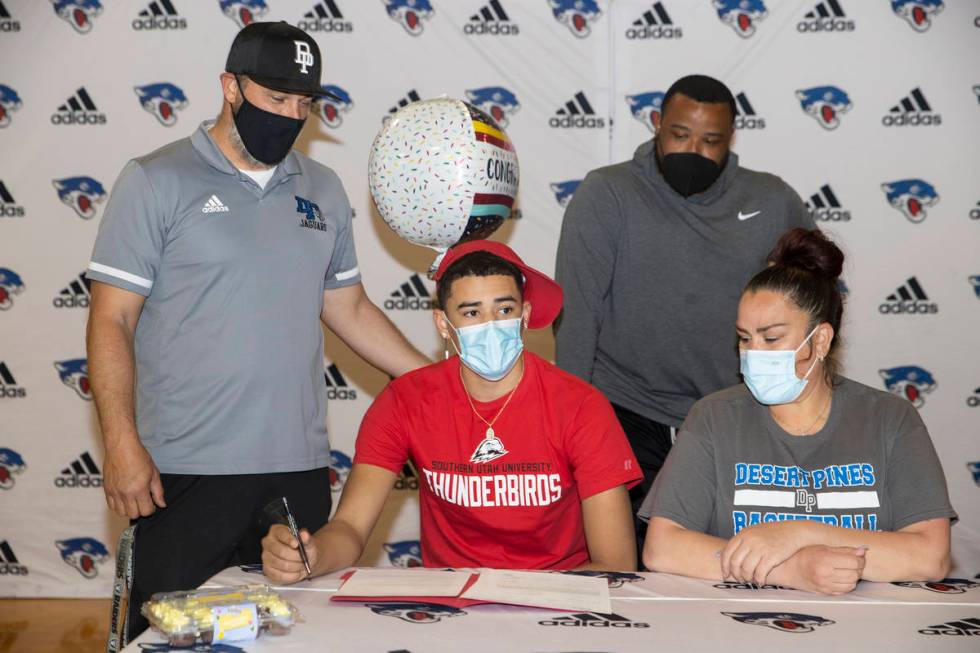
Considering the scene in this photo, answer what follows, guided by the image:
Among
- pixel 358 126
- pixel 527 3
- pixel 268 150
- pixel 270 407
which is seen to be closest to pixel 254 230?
pixel 268 150

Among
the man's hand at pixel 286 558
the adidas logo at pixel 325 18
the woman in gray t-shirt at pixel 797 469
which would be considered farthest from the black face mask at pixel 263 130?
the adidas logo at pixel 325 18

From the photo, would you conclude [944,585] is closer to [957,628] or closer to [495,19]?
[957,628]

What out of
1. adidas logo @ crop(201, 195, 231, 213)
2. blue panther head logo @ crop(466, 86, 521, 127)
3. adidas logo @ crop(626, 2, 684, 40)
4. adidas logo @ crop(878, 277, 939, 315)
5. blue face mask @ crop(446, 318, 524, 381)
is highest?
adidas logo @ crop(626, 2, 684, 40)

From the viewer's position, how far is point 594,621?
1.48 metres

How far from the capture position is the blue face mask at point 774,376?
1.96 metres

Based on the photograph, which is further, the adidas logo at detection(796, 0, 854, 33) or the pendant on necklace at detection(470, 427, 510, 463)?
the adidas logo at detection(796, 0, 854, 33)

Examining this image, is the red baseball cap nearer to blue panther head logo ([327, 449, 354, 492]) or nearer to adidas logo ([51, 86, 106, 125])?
blue panther head logo ([327, 449, 354, 492])

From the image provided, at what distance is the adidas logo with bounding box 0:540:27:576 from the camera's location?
12.9 ft

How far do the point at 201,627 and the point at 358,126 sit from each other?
8.96 ft

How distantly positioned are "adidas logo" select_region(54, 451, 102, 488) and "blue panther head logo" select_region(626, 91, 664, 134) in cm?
251

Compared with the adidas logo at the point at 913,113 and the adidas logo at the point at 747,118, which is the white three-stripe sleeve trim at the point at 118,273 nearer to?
the adidas logo at the point at 747,118

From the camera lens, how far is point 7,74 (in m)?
3.85

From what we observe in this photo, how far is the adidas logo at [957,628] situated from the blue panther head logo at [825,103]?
2581mm

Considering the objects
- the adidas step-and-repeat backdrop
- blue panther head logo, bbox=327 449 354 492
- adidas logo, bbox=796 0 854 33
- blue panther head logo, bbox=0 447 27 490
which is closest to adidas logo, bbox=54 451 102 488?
Answer: the adidas step-and-repeat backdrop
